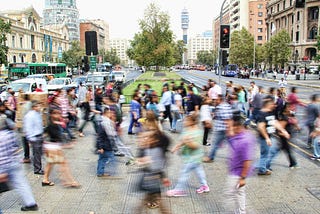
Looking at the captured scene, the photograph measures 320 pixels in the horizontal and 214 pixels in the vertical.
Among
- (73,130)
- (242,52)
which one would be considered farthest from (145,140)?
(242,52)

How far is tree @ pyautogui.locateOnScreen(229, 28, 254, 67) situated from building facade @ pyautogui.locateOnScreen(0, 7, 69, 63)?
41041 millimetres

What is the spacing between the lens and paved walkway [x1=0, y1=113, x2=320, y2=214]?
5.84 m

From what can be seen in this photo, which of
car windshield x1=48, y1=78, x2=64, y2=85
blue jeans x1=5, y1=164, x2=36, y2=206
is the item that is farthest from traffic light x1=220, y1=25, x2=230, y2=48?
car windshield x1=48, y1=78, x2=64, y2=85

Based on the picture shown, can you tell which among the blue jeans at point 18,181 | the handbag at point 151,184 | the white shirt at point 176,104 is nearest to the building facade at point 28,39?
the white shirt at point 176,104

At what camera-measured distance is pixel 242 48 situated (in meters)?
65.5

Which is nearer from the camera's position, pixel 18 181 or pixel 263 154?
pixel 18 181

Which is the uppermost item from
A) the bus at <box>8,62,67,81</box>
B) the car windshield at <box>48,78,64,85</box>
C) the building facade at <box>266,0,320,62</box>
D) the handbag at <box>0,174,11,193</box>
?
the building facade at <box>266,0,320,62</box>

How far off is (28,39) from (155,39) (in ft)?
119

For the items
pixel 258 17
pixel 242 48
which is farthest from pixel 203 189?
pixel 258 17

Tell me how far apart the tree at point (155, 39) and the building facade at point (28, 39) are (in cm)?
2681

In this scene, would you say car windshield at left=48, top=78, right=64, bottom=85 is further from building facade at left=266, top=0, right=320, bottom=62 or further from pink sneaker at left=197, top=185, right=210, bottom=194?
building facade at left=266, top=0, right=320, bottom=62

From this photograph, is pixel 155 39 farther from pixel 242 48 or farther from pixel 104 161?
pixel 104 161

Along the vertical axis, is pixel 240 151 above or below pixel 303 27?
below

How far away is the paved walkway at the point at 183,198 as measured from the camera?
5844 millimetres
